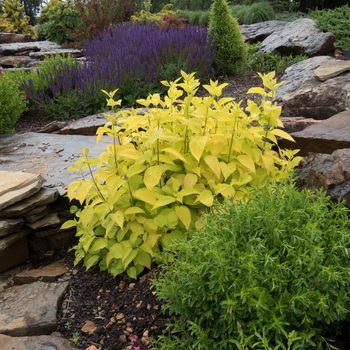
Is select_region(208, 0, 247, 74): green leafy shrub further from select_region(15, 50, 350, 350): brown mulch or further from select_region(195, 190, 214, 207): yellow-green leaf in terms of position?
select_region(15, 50, 350, 350): brown mulch

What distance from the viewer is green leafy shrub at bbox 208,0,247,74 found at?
6.95 m

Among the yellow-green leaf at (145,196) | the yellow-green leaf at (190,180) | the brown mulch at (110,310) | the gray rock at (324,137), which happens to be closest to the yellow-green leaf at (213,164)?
the yellow-green leaf at (190,180)

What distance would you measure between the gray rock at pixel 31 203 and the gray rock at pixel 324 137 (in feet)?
6.12

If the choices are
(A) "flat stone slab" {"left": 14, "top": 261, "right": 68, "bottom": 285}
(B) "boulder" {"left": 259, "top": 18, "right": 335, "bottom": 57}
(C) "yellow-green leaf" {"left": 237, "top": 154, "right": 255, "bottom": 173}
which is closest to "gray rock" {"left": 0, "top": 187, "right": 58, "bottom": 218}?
(A) "flat stone slab" {"left": 14, "top": 261, "right": 68, "bottom": 285}

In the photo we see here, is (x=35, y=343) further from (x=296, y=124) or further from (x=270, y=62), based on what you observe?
(x=270, y=62)

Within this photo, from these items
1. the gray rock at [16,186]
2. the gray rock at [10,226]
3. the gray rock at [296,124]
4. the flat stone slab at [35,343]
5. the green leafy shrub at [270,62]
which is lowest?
the flat stone slab at [35,343]

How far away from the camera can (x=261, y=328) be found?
167 centimetres

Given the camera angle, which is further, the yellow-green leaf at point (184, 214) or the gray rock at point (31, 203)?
the gray rock at point (31, 203)

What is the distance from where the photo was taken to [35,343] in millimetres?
2330

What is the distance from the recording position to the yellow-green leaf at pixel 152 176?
2488 millimetres

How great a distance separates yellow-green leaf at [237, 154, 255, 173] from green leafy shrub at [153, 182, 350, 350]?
0.63 meters

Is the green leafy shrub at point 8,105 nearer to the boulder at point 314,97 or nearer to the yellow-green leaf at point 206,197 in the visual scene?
the boulder at point 314,97

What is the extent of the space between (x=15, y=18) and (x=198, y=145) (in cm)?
1847

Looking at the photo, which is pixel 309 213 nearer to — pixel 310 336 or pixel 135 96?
pixel 310 336
